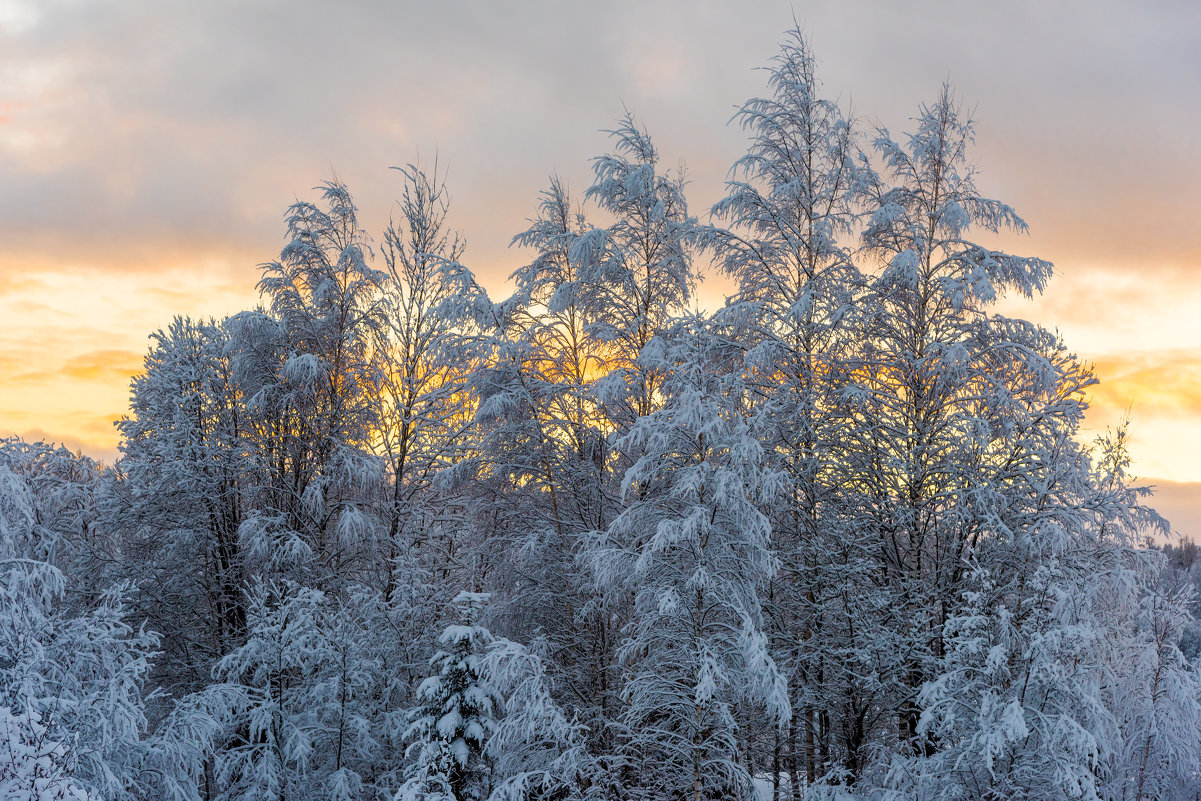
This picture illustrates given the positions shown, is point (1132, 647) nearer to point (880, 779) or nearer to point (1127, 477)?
point (1127, 477)

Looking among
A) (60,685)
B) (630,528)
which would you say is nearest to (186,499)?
(60,685)

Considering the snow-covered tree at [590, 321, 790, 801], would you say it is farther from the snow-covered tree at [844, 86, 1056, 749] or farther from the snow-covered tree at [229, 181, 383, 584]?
the snow-covered tree at [229, 181, 383, 584]

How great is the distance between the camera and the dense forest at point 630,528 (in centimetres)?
1137

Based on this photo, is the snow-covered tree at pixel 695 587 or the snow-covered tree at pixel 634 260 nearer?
the snow-covered tree at pixel 695 587

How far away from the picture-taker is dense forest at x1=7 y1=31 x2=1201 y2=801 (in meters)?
11.4

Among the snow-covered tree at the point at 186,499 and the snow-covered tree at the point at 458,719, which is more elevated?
the snow-covered tree at the point at 186,499

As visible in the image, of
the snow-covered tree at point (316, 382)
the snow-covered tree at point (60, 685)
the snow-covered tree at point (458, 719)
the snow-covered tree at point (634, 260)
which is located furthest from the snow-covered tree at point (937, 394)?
the snow-covered tree at point (60, 685)

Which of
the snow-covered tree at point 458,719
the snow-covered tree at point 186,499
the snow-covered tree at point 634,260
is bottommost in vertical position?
the snow-covered tree at point 458,719

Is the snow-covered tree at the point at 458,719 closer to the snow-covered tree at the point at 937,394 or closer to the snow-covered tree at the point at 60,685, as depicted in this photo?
the snow-covered tree at the point at 60,685

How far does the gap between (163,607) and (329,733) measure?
221 inches

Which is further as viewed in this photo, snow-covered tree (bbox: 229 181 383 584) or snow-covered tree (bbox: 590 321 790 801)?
snow-covered tree (bbox: 229 181 383 584)

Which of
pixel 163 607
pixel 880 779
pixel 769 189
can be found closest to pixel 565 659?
pixel 880 779

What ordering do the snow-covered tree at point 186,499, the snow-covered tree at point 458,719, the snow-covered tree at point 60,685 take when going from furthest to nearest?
the snow-covered tree at point 186,499
the snow-covered tree at point 458,719
the snow-covered tree at point 60,685

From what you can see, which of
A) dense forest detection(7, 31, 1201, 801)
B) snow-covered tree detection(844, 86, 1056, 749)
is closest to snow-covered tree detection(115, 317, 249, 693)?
dense forest detection(7, 31, 1201, 801)
